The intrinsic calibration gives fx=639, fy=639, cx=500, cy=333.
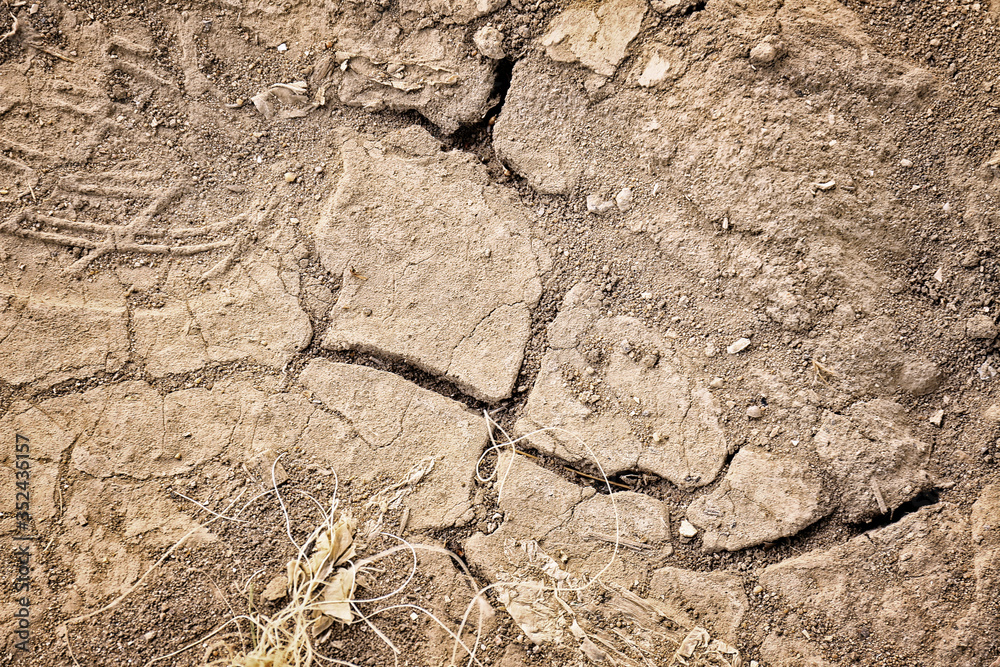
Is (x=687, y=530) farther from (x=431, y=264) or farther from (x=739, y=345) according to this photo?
(x=431, y=264)

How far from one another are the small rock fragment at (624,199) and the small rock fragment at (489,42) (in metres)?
0.53

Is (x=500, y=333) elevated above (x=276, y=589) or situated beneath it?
elevated above

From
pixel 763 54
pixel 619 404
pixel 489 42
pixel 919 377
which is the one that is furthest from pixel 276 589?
pixel 763 54

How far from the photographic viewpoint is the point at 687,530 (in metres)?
1.68

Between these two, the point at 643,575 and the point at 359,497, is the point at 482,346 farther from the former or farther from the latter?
the point at 643,575

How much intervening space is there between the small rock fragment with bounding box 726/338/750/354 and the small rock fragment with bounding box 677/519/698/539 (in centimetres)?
47

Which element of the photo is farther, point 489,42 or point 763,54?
point 489,42

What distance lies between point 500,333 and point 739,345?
2.11 ft

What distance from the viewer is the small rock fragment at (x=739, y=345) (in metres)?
1.71

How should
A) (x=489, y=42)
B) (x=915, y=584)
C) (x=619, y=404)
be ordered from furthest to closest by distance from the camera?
(x=489, y=42) → (x=619, y=404) → (x=915, y=584)

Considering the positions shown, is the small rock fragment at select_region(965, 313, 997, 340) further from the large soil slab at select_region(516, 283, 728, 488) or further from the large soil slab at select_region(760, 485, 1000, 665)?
the large soil slab at select_region(516, 283, 728, 488)

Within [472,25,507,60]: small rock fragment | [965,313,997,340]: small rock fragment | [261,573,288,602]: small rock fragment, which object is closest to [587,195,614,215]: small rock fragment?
[472,25,507,60]: small rock fragment

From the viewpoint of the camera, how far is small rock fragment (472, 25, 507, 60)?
1.83 m

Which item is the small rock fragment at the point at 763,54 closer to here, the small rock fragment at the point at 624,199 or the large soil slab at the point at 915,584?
the small rock fragment at the point at 624,199
